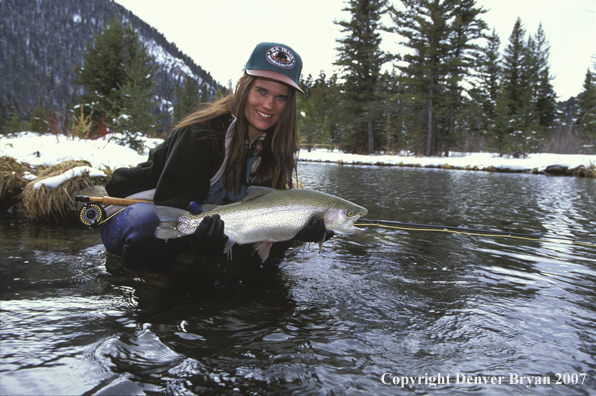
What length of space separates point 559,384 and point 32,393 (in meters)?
2.74

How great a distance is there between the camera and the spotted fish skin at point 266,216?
2686 millimetres

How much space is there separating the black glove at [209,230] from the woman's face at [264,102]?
1.06 m

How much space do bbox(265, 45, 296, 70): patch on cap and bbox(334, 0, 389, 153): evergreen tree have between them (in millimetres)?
32411

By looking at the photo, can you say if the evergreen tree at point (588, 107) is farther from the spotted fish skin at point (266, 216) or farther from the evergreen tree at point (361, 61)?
the spotted fish skin at point (266, 216)

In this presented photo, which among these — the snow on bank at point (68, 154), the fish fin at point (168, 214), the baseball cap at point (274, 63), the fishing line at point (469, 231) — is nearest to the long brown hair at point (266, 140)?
the baseball cap at point (274, 63)

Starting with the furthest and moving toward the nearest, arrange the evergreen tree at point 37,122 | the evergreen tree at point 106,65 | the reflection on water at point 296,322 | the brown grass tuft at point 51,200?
the evergreen tree at point 106,65 < the evergreen tree at point 37,122 < the brown grass tuft at point 51,200 < the reflection on water at point 296,322

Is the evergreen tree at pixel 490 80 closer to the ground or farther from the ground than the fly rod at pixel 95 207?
farther from the ground

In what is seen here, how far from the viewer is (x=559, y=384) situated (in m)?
1.99

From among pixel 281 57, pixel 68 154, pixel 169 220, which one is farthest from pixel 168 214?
pixel 68 154

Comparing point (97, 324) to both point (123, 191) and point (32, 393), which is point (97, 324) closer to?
point (32, 393)

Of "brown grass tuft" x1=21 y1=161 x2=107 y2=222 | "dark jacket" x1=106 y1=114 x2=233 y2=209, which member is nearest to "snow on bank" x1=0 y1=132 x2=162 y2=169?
"brown grass tuft" x1=21 y1=161 x2=107 y2=222

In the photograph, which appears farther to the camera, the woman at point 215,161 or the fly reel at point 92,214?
the fly reel at point 92,214

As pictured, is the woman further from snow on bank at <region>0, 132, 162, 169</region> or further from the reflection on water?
snow on bank at <region>0, 132, 162, 169</region>

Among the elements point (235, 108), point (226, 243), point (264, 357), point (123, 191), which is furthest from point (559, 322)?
point (123, 191)
